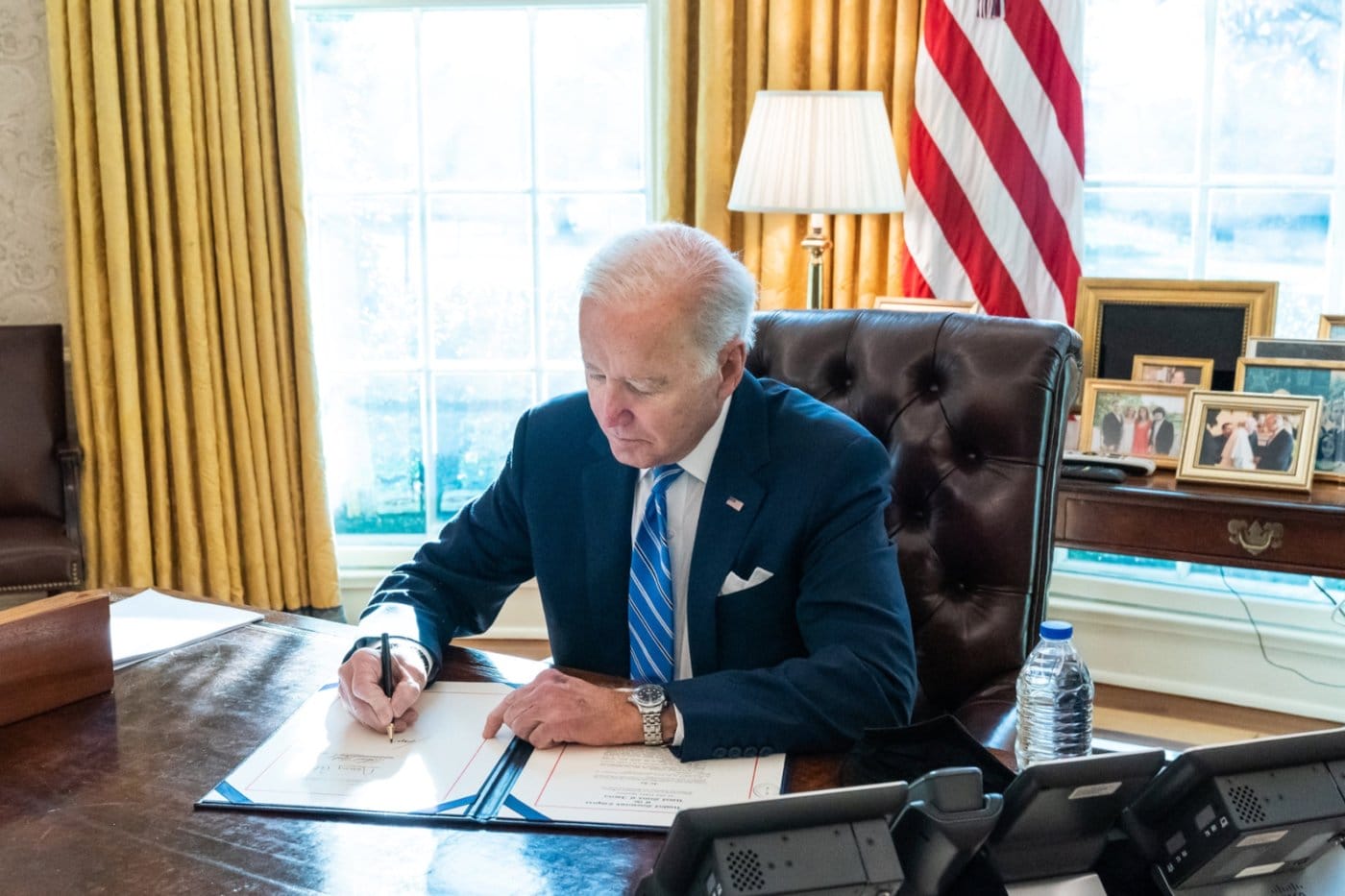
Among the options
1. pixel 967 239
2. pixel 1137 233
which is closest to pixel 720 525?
pixel 967 239

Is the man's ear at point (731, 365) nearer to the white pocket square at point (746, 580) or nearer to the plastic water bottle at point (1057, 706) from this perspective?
the white pocket square at point (746, 580)

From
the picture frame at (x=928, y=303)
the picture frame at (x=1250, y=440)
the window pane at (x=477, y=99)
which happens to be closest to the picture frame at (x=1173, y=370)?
the picture frame at (x=1250, y=440)

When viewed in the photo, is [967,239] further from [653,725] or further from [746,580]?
[653,725]

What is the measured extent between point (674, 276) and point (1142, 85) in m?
2.30

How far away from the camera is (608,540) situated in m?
1.59

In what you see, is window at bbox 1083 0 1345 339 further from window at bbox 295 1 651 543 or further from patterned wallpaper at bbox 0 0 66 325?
patterned wallpaper at bbox 0 0 66 325

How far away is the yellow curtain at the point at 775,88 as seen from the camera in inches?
123

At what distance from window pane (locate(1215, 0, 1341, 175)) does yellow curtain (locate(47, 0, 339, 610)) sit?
241 centimetres

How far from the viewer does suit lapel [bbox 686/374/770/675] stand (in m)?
1.51

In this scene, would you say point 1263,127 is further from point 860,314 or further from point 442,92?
point 442,92

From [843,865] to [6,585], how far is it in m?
2.71

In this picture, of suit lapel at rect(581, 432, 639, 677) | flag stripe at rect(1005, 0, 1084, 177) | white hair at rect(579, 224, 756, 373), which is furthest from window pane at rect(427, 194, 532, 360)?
white hair at rect(579, 224, 756, 373)

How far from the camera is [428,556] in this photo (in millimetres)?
1682

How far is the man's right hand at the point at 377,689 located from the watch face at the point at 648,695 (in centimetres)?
24
